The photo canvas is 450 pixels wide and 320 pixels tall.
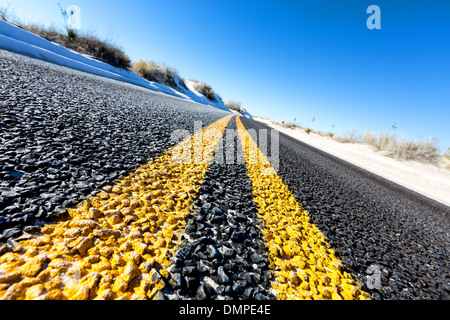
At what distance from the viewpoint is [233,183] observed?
1.31 meters

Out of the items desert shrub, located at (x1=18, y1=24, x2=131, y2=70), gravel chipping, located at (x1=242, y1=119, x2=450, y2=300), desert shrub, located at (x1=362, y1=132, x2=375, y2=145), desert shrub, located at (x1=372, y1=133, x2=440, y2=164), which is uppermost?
desert shrub, located at (x1=18, y1=24, x2=131, y2=70)

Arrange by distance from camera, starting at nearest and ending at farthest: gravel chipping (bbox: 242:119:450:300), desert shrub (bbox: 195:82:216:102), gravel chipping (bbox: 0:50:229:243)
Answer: gravel chipping (bbox: 0:50:229:243), gravel chipping (bbox: 242:119:450:300), desert shrub (bbox: 195:82:216:102)

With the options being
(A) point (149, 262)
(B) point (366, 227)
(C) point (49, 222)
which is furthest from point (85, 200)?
(B) point (366, 227)

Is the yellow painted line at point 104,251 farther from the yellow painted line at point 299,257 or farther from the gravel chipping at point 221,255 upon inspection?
the yellow painted line at point 299,257

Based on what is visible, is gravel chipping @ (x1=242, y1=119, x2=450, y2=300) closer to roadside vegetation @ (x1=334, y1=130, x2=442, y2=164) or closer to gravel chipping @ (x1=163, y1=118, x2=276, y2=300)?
gravel chipping @ (x1=163, y1=118, x2=276, y2=300)

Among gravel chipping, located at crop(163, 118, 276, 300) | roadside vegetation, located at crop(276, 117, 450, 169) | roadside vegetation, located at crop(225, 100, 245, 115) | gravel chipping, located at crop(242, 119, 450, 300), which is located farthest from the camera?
roadside vegetation, located at crop(225, 100, 245, 115)

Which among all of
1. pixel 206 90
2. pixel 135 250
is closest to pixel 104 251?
pixel 135 250

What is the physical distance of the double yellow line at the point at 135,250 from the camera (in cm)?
44

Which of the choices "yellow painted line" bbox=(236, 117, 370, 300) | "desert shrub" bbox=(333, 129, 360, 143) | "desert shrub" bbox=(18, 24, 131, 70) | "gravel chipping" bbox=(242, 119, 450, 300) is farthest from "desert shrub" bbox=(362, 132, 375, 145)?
"desert shrub" bbox=(18, 24, 131, 70)

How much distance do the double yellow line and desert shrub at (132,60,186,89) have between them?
55.6ft

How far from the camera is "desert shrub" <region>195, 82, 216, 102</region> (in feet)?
79.9

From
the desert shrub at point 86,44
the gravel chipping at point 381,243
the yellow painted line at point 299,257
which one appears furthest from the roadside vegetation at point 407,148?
the desert shrub at point 86,44

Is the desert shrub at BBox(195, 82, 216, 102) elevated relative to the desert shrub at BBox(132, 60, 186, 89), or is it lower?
elevated
